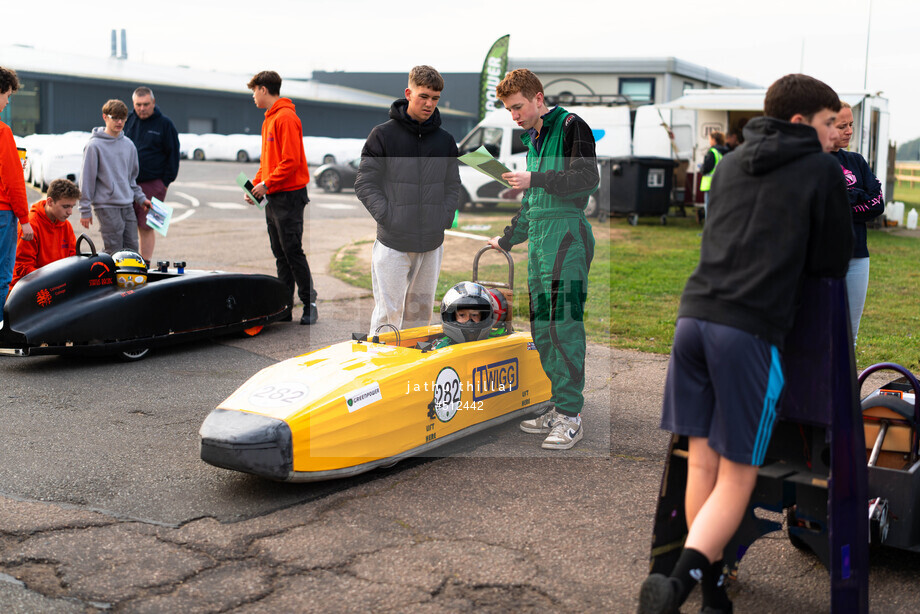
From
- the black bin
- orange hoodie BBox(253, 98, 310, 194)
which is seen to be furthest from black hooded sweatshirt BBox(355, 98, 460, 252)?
the black bin

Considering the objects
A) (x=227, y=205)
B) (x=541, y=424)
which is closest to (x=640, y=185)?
(x=227, y=205)

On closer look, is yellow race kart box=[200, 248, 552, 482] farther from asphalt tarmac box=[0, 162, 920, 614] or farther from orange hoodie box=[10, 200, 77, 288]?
orange hoodie box=[10, 200, 77, 288]

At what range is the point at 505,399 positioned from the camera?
5.14 meters

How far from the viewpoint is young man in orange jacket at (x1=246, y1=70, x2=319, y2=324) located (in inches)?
303

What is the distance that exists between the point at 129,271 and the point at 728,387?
5307mm

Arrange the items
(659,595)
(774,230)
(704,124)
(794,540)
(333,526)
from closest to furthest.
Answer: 1. (659,595)
2. (774,230)
3. (794,540)
4. (333,526)
5. (704,124)

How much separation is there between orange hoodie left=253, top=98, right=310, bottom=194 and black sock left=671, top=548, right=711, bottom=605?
18.9 feet

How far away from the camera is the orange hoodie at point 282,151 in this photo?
770 cm

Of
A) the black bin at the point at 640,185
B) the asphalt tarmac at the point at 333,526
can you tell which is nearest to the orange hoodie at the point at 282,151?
the asphalt tarmac at the point at 333,526

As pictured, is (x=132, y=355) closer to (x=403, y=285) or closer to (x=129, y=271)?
(x=129, y=271)

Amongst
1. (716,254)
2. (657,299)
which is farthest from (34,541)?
(657,299)

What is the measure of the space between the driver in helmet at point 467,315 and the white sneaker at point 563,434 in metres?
0.67

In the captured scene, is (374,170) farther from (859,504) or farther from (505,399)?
(859,504)

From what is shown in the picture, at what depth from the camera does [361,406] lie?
13.7ft
